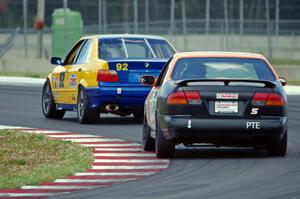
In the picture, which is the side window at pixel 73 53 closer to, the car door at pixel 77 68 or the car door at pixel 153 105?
the car door at pixel 77 68

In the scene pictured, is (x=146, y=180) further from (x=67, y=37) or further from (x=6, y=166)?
(x=67, y=37)

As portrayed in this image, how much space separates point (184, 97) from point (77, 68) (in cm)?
730

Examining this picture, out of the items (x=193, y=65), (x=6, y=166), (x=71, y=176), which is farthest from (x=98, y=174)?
(x=193, y=65)

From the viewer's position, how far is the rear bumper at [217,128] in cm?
1568

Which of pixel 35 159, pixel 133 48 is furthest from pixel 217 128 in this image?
pixel 133 48

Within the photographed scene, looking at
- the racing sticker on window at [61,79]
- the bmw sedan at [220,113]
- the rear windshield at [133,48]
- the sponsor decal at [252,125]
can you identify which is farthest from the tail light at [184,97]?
the racing sticker on window at [61,79]

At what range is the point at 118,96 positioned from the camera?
21906 mm

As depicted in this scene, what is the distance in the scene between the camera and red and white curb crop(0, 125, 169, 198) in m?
12.6

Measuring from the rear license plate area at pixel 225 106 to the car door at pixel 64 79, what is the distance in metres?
7.72

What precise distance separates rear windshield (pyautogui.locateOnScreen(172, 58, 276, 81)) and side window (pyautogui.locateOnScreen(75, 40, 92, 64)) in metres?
6.27

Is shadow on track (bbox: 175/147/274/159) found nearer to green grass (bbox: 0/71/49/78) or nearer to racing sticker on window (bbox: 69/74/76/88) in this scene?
racing sticker on window (bbox: 69/74/76/88)

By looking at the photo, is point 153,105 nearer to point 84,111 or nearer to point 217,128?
point 217,128

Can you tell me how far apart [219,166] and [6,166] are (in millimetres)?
2411

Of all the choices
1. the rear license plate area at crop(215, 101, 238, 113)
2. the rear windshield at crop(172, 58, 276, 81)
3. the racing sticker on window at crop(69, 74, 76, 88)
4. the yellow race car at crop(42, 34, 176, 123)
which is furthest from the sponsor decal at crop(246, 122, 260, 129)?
the racing sticker on window at crop(69, 74, 76, 88)
